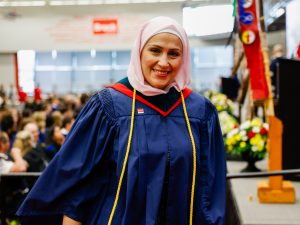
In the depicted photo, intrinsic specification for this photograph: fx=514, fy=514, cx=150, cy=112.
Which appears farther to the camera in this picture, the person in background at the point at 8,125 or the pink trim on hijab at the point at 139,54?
the person in background at the point at 8,125

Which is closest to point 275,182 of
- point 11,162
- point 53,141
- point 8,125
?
point 11,162

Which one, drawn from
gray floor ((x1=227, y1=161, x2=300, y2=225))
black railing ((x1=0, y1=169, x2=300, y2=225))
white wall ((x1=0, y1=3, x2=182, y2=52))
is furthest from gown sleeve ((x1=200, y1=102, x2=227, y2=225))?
white wall ((x1=0, y1=3, x2=182, y2=52))

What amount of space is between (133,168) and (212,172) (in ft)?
1.17

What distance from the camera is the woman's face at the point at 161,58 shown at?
2102 mm

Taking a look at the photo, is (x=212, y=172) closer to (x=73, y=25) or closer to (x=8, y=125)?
(x=8, y=125)

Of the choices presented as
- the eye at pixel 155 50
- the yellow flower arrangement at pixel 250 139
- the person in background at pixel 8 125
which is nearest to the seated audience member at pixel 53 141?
the person in background at pixel 8 125

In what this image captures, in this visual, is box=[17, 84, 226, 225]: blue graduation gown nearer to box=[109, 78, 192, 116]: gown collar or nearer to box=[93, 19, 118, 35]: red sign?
box=[109, 78, 192, 116]: gown collar

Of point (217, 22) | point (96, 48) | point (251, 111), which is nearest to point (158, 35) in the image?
point (251, 111)

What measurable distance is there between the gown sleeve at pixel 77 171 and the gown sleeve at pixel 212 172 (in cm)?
40

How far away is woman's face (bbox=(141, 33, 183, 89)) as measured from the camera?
6.89 ft

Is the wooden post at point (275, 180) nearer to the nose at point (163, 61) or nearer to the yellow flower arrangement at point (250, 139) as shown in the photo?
the yellow flower arrangement at point (250, 139)

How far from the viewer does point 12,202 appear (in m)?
4.94

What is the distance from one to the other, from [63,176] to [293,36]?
2769 mm

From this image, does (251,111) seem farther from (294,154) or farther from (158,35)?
(158,35)
